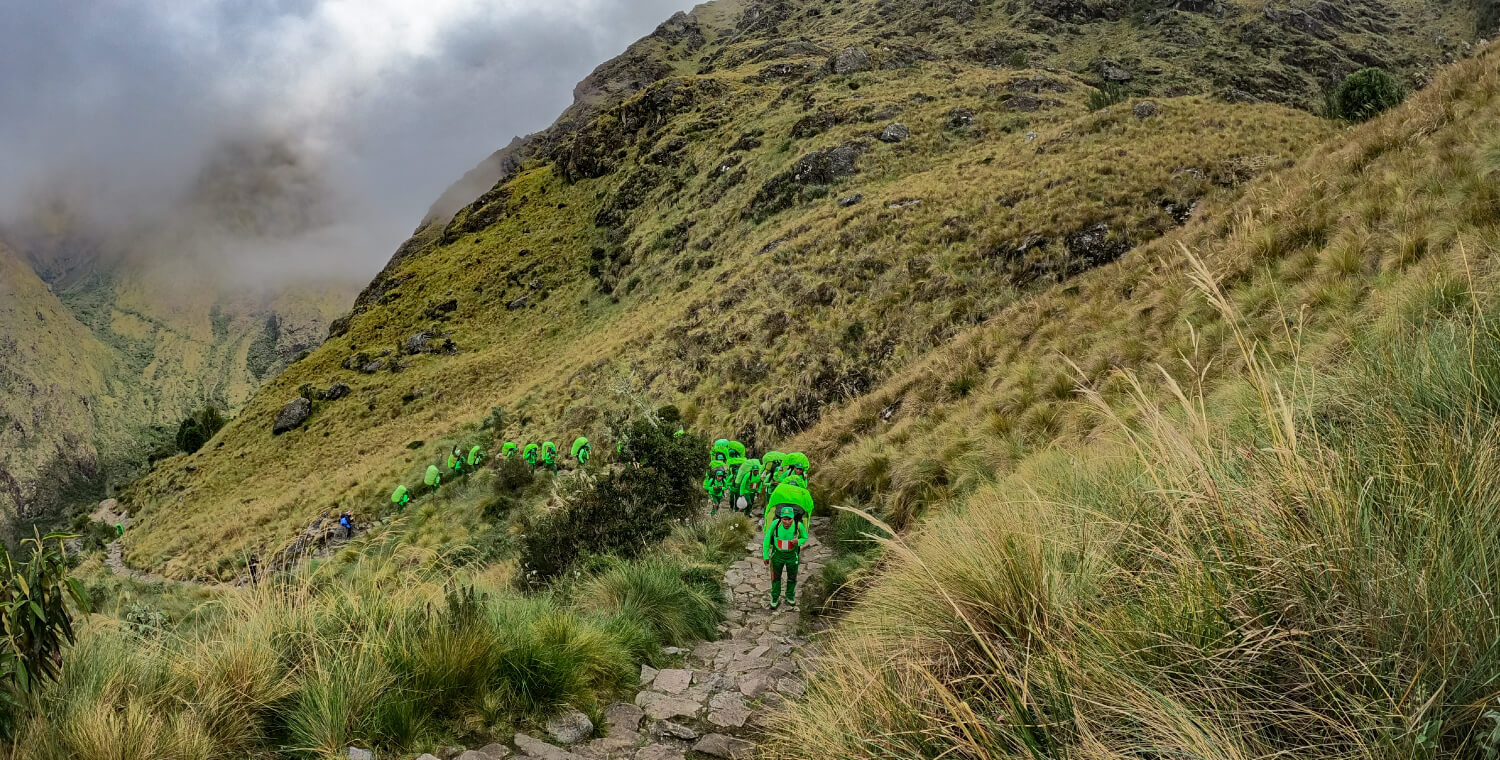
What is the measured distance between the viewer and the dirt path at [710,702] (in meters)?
3.71

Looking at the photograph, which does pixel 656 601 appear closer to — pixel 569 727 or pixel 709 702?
pixel 709 702

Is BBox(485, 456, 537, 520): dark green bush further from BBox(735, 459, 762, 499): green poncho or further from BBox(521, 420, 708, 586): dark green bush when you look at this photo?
Answer: BBox(735, 459, 762, 499): green poncho

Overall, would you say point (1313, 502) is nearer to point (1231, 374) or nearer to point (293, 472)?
point (1231, 374)

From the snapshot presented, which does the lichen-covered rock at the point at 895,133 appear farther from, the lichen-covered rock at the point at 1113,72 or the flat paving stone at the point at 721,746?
the lichen-covered rock at the point at 1113,72

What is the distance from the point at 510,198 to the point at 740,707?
79070 millimetres

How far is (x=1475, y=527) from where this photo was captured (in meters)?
1.41

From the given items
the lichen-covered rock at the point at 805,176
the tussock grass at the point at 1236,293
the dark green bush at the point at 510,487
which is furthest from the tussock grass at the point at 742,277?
the dark green bush at the point at 510,487

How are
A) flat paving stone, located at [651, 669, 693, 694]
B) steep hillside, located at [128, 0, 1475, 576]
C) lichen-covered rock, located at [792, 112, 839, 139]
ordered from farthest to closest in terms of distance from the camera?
lichen-covered rock, located at [792, 112, 839, 139], steep hillside, located at [128, 0, 1475, 576], flat paving stone, located at [651, 669, 693, 694]

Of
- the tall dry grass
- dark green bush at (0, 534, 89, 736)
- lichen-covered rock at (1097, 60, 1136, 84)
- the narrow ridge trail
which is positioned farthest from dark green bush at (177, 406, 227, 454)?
lichen-covered rock at (1097, 60, 1136, 84)

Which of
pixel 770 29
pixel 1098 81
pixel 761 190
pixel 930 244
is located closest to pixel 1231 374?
pixel 930 244

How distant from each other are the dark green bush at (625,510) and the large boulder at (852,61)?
49278 millimetres

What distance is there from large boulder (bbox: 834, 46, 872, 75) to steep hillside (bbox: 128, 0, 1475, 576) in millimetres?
260

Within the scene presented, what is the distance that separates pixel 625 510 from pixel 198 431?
263 feet

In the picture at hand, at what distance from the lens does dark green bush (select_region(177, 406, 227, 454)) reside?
65.8 meters
